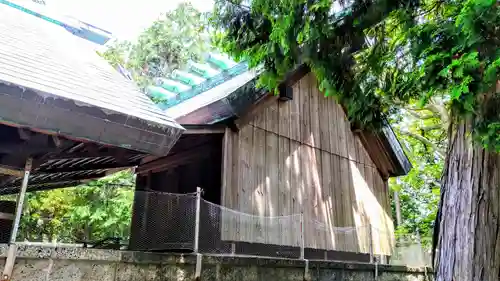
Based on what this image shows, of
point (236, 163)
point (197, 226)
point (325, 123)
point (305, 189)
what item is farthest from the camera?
point (325, 123)

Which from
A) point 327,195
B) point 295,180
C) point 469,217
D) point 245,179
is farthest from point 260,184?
point 469,217

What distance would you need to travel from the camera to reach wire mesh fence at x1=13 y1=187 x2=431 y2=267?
5.24 meters

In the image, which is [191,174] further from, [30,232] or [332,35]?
[30,232]

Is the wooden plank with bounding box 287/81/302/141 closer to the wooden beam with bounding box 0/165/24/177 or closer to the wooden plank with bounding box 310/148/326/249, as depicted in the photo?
the wooden plank with bounding box 310/148/326/249

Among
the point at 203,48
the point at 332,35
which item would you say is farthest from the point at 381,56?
the point at 203,48

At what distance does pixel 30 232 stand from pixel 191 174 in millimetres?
10213

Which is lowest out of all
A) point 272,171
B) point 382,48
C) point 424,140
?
point 272,171

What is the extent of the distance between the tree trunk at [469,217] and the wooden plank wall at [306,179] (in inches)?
118

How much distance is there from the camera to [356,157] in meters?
9.54

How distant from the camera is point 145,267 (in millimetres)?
4402

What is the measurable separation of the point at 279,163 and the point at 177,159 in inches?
78.0

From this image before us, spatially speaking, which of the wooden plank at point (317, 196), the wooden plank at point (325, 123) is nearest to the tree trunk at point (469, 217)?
the wooden plank at point (317, 196)

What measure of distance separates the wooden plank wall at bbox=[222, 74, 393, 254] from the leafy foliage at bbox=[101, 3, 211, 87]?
1593 centimetres

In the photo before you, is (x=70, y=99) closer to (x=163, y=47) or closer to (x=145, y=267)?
(x=145, y=267)
